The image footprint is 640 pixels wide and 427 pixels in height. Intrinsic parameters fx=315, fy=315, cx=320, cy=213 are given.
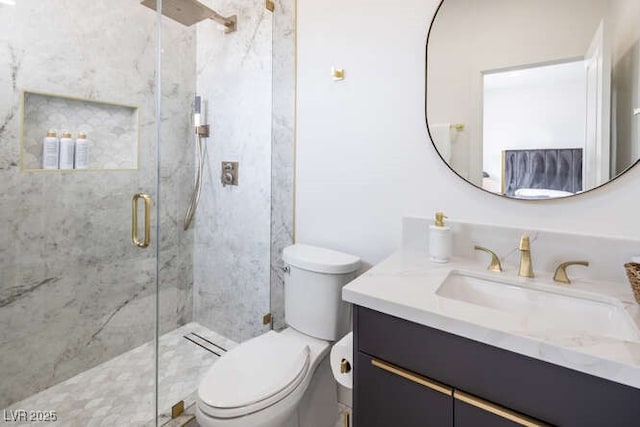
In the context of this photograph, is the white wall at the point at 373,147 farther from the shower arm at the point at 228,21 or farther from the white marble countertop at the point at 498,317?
the shower arm at the point at 228,21

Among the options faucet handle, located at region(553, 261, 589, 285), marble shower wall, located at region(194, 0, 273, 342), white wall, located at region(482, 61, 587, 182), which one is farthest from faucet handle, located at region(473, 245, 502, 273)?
marble shower wall, located at region(194, 0, 273, 342)

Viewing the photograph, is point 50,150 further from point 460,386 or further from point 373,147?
point 460,386

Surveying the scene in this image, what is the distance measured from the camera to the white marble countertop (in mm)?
593

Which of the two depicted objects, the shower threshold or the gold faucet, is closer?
the gold faucet

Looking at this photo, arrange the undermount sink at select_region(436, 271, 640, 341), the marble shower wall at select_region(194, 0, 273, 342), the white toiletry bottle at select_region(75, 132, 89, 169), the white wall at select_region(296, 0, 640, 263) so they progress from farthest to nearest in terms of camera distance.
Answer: the marble shower wall at select_region(194, 0, 273, 342), the white toiletry bottle at select_region(75, 132, 89, 169), the white wall at select_region(296, 0, 640, 263), the undermount sink at select_region(436, 271, 640, 341)

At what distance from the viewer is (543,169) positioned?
112 centimetres

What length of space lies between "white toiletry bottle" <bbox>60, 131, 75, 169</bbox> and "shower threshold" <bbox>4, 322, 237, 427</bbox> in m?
1.15

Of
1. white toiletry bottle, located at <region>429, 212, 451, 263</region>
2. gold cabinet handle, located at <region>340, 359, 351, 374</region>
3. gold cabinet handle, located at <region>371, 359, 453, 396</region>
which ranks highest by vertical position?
white toiletry bottle, located at <region>429, 212, 451, 263</region>

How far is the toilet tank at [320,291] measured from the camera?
1.39m

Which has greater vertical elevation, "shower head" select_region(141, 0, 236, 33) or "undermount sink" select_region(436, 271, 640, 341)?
"shower head" select_region(141, 0, 236, 33)

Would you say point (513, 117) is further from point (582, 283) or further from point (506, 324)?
point (506, 324)

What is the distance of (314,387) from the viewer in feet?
4.53

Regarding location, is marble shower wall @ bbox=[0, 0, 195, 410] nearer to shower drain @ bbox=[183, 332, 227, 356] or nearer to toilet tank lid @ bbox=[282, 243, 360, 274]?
shower drain @ bbox=[183, 332, 227, 356]

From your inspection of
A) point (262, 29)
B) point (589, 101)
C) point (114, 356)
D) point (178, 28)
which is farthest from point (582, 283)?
point (178, 28)
